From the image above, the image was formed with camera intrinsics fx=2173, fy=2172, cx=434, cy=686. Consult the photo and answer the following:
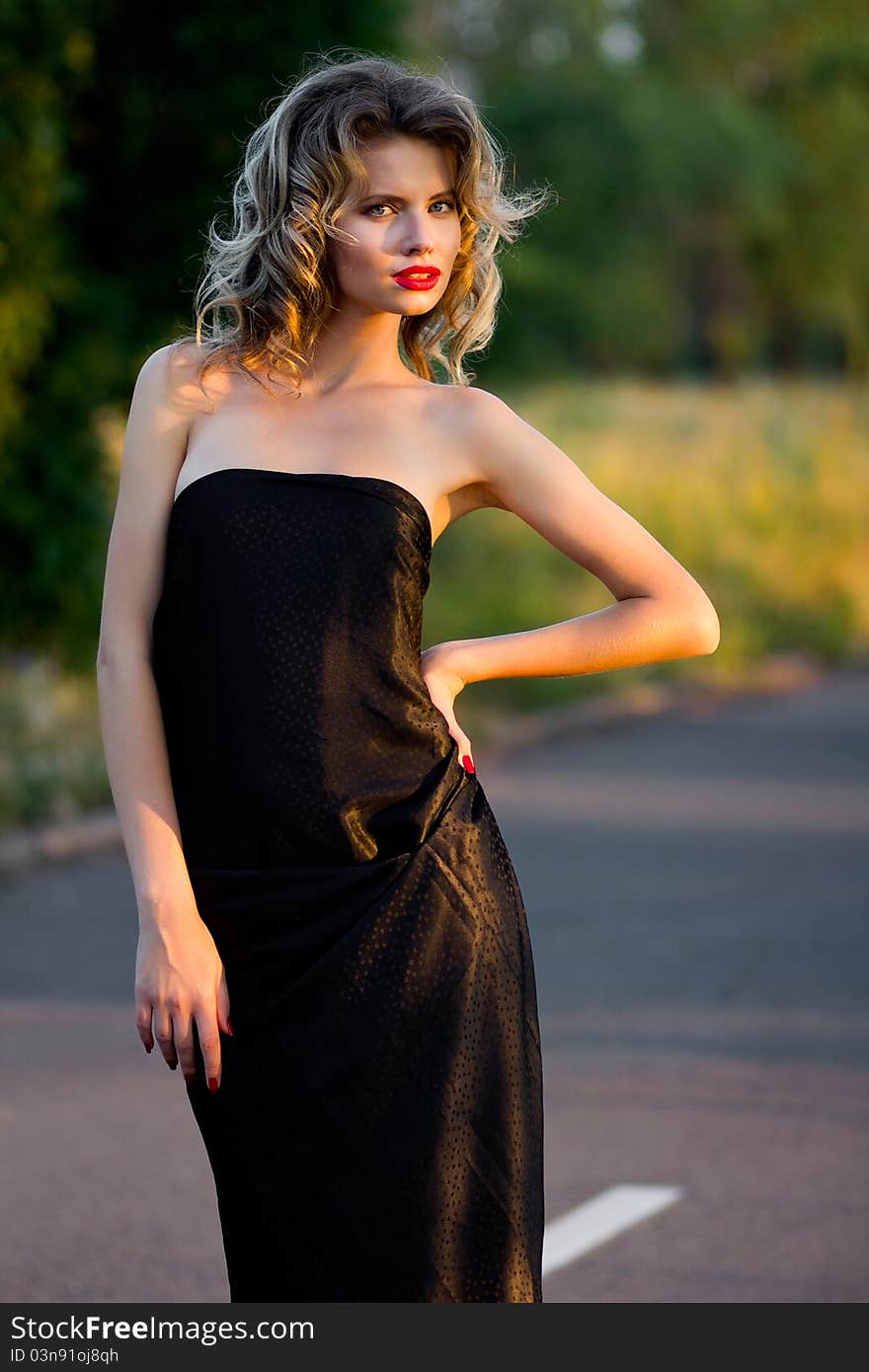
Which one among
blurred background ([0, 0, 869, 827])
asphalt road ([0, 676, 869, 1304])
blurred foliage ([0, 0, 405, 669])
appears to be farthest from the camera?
blurred background ([0, 0, 869, 827])

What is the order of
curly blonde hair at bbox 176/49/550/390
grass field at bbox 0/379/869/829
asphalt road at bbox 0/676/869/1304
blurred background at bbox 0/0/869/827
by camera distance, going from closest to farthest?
curly blonde hair at bbox 176/49/550/390, asphalt road at bbox 0/676/869/1304, blurred background at bbox 0/0/869/827, grass field at bbox 0/379/869/829

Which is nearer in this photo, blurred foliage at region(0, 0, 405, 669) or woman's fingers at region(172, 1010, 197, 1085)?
woman's fingers at region(172, 1010, 197, 1085)

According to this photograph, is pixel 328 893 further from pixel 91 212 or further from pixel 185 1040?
pixel 91 212

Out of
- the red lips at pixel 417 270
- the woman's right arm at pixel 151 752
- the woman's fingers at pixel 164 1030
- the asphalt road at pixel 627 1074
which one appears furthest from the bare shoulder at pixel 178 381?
the asphalt road at pixel 627 1074

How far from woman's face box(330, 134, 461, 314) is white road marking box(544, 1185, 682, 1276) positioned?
2590mm

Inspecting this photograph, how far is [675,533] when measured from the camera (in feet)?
67.7

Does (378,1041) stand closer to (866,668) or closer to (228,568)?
(228,568)

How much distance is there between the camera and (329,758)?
2.52m

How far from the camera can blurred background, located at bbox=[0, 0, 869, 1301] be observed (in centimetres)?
537

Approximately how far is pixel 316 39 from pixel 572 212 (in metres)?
35.0

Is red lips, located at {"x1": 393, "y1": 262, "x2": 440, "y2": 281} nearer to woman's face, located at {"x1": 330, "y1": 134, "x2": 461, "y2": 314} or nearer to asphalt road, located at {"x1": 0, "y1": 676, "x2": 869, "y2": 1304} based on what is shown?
woman's face, located at {"x1": 330, "y1": 134, "x2": 461, "y2": 314}

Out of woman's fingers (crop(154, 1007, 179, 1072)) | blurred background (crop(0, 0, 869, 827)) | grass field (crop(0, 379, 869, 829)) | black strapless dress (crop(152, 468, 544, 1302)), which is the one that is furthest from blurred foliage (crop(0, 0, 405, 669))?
woman's fingers (crop(154, 1007, 179, 1072))

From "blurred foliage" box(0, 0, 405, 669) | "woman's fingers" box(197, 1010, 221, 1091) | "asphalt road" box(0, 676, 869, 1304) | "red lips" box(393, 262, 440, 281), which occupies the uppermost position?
"blurred foliage" box(0, 0, 405, 669)

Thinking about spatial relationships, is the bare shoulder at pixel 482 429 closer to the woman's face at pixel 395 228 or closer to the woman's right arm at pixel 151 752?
the woman's face at pixel 395 228
